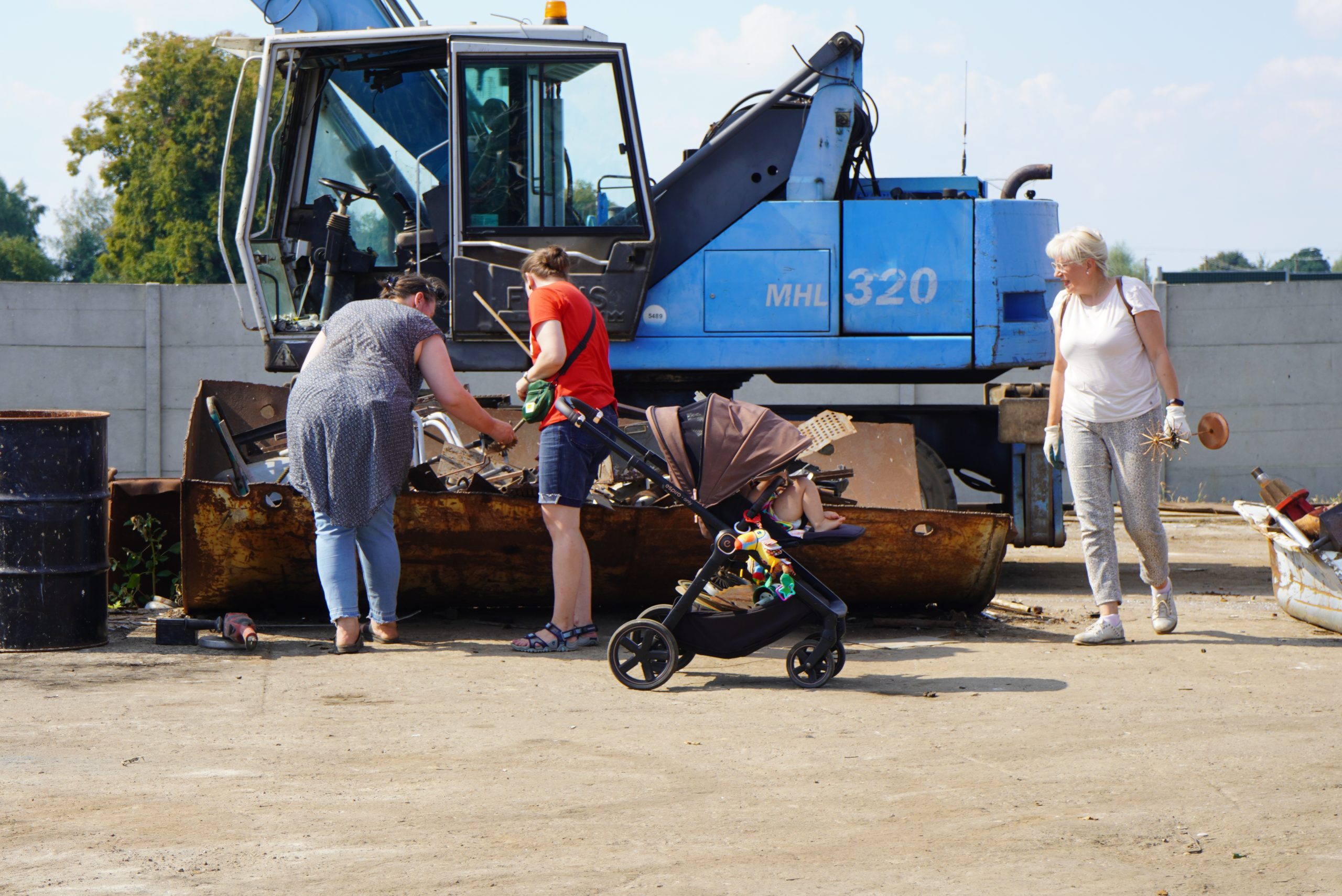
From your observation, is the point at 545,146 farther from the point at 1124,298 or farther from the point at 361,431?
the point at 1124,298

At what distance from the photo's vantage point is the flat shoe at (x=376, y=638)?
6379mm

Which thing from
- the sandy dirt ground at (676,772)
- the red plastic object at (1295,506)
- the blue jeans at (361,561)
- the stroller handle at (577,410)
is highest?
the stroller handle at (577,410)

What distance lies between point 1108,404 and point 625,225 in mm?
2928

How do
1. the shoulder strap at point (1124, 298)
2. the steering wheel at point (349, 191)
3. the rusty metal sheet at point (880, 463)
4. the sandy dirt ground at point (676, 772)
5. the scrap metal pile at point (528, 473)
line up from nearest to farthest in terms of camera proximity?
the sandy dirt ground at point (676, 772)
the shoulder strap at point (1124, 298)
the scrap metal pile at point (528, 473)
the rusty metal sheet at point (880, 463)
the steering wheel at point (349, 191)

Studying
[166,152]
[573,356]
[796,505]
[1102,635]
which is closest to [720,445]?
[796,505]

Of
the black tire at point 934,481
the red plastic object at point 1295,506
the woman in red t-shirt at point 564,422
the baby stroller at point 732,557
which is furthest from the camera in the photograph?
the black tire at point 934,481

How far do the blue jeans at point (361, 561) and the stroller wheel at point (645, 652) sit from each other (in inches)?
54.5

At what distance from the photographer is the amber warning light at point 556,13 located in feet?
25.6

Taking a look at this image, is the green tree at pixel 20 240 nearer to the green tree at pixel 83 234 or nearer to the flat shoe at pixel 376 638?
the green tree at pixel 83 234

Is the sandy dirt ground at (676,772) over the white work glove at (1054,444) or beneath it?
beneath

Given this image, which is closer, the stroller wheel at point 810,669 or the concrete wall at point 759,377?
the stroller wheel at point 810,669

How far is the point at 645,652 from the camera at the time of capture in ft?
17.7

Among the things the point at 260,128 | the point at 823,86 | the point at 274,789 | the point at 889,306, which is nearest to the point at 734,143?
the point at 823,86

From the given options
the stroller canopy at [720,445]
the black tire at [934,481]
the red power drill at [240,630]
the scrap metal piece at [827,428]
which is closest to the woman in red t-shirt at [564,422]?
the stroller canopy at [720,445]
